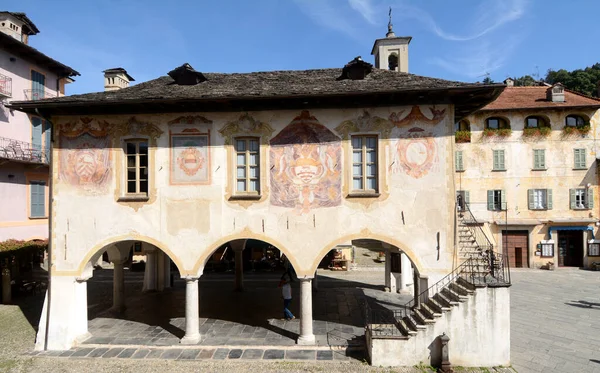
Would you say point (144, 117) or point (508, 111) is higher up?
point (508, 111)

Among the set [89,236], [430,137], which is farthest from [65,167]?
[430,137]

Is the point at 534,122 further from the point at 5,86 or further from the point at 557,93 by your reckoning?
the point at 5,86

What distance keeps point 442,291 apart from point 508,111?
20986 millimetres

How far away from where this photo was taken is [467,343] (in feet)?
31.4

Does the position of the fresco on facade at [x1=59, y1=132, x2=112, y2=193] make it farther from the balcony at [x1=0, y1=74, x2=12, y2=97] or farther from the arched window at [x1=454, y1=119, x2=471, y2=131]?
the arched window at [x1=454, y1=119, x2=471, y2=131]

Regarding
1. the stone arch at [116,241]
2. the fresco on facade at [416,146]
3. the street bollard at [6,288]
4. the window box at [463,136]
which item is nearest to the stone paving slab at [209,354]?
the stone arch at [116,241]

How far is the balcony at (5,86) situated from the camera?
2035cm

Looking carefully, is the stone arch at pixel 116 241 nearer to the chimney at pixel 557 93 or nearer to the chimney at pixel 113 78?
the chimney at pixel 113 78

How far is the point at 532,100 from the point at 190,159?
27674 millimetres

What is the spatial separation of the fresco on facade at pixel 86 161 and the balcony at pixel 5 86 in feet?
46.1

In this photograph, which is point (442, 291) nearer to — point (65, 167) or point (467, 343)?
point (467, 343)

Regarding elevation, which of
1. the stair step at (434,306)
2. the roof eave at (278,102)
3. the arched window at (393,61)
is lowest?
the stair step at (434,306)

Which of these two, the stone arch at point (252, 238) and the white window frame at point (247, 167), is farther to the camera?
the white window frame at point (247, 167)

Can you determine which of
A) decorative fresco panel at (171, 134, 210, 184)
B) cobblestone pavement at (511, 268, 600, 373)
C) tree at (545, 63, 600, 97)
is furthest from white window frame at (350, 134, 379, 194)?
tree at (545, 63, 600, 97)
